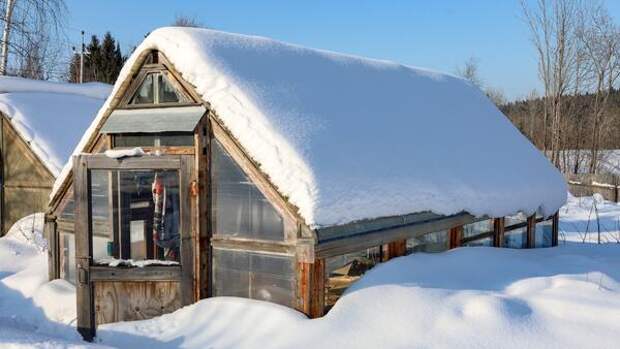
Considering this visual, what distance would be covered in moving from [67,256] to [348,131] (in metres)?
4.86

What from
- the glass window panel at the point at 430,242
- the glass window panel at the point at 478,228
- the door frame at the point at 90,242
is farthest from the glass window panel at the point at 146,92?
the glass window panel at the point at 478,228

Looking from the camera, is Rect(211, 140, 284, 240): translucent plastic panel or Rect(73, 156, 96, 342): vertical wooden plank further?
Rect(73, 156, 96, 342): vertical wooden plank

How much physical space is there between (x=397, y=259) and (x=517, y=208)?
3535 mm

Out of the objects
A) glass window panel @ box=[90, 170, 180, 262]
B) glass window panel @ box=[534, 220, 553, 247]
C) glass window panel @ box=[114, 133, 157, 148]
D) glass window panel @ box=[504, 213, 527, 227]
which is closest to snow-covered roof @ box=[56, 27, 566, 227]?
glass window panel @ box=[504, 213, 527, 227]

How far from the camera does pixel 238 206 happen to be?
236 inches

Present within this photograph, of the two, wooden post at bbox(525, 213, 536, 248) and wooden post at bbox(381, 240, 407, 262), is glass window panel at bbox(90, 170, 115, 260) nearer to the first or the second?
wooden post at bbox(381, 240, 407, 262)

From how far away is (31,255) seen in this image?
10688 millimetres

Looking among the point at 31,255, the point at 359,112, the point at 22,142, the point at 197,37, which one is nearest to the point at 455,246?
the point at 359,112

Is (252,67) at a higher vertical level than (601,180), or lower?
higher

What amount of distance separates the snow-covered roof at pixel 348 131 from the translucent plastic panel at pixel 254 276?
2.71 feet

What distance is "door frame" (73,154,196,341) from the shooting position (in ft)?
20.3

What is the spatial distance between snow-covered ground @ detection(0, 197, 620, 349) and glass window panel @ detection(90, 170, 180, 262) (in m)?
1.13

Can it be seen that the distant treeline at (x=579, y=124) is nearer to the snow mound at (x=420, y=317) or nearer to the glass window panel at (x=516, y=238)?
the glass window panel at (x=516, y=238)

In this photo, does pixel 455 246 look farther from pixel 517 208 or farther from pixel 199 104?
pixel 199 104
